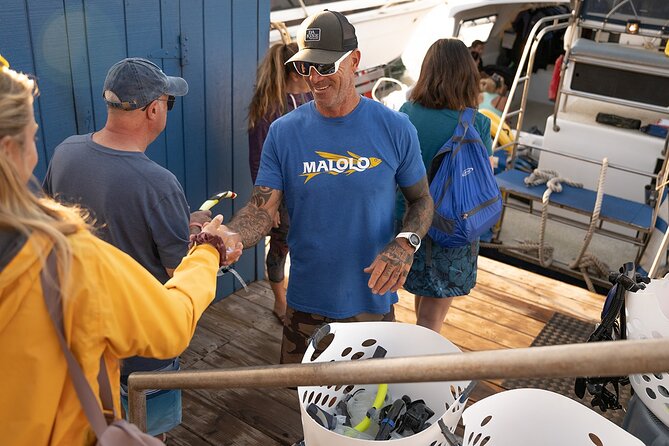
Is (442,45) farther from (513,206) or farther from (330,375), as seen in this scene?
(513,206)

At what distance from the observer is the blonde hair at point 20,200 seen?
1034mm

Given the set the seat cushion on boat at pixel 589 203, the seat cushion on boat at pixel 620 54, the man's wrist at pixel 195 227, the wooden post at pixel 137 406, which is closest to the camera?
the wooden post at pixel 137 406

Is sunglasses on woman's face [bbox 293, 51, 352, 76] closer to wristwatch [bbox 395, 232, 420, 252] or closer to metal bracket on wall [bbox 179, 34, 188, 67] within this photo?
wristwatch [bbox 395, 232, 420, 252]

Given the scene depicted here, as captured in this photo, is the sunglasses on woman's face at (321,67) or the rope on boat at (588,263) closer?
the sunglasses on woman's face at (321,67)

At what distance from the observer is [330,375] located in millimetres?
Answer: 1175

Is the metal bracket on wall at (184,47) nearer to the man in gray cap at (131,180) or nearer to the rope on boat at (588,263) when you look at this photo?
the man in gray cap at (131,180)

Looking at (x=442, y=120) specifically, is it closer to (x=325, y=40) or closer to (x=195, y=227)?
(x=325, y=40)

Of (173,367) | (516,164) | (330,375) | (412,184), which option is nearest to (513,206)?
(516,164)

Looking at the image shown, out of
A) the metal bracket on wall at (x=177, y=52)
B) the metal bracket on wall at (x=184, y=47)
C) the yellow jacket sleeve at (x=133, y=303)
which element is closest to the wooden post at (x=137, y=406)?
the yellow jacket sleeve at (x=133, y=303)

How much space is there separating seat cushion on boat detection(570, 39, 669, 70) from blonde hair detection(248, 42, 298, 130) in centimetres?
371

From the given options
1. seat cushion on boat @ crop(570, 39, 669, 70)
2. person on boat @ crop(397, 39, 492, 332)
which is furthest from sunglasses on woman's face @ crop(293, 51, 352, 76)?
seat cushion on boat @ crop(570, 39, 669, 70)

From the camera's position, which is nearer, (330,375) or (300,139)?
(330,375)

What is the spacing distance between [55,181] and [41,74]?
2.58 ft

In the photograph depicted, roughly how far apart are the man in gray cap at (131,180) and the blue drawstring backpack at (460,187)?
124cm
